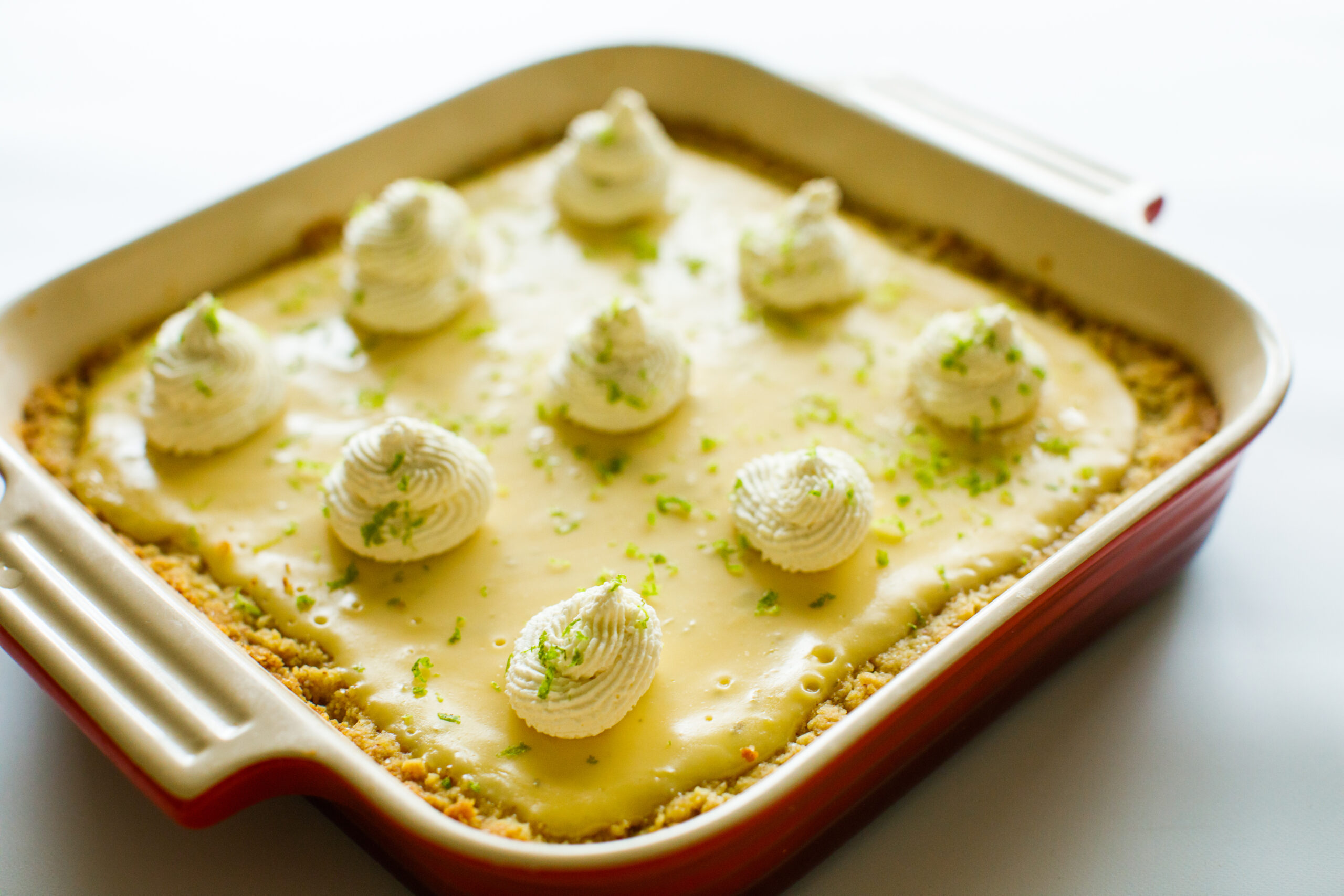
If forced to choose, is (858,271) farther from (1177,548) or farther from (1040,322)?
(1177,548)

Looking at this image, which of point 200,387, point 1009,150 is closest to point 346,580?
point 200,387

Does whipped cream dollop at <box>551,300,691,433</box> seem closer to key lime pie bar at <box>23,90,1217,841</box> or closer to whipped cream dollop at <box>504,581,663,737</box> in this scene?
key lime pie bar at <box>23,90,1217,841</box>

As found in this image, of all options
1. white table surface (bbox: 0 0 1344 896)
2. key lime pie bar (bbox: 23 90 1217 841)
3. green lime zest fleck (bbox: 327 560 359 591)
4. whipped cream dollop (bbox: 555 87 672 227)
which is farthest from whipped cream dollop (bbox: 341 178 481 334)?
green lime zest fleck (bbox: 327 560 359 591)

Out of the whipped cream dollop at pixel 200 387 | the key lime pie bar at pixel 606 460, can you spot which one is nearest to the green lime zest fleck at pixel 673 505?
the key lime pie bar at pixel 606 460

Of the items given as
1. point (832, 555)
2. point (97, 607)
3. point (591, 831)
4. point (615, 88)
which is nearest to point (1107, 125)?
point (615, 88)

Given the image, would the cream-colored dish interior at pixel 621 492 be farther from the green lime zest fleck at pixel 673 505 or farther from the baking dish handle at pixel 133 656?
the baking dish handle at pixel 133 656

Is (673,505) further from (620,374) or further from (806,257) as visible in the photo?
(806,257)
